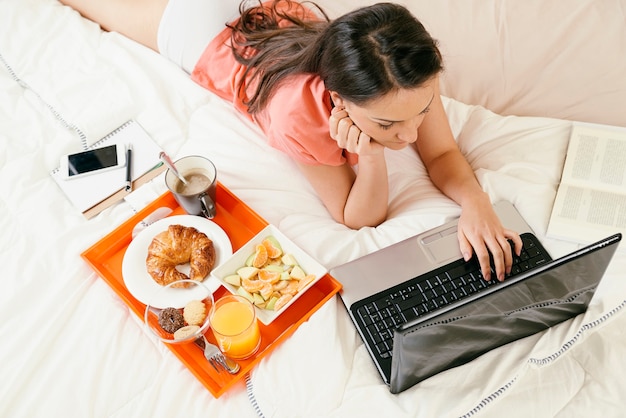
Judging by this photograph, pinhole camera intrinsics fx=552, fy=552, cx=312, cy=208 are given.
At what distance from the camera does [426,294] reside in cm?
111

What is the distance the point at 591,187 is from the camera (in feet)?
4.25

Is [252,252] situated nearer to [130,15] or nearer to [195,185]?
[195,185]

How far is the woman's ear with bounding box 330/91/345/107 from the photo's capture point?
42.8 inches

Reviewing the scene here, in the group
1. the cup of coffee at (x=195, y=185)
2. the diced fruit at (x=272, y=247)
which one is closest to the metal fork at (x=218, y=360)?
the diced fruit at (x=272, y=247)

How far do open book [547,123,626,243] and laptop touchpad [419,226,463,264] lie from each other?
208 mm

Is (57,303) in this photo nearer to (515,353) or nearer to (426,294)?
(426,294)

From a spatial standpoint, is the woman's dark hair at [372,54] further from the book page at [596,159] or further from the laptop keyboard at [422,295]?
the book page at [596,159]

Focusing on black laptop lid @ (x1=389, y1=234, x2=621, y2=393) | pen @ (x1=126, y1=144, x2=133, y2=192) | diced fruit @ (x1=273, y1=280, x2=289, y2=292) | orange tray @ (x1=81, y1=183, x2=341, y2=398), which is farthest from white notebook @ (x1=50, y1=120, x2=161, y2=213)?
black laptop lid @ (x1=389, y1=234, x2=621, y2=393)

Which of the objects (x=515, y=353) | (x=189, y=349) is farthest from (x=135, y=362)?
(x=515, y=353)

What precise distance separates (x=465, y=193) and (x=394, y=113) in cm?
32

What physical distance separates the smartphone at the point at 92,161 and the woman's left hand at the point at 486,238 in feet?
2.78

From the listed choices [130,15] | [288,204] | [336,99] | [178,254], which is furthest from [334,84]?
[130,15]

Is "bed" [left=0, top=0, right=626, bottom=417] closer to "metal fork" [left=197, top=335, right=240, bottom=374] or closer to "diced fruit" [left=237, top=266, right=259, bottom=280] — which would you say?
"metal fork" [left=197, top=335, right=240, bottom=374]

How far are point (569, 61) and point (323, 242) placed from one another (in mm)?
806
